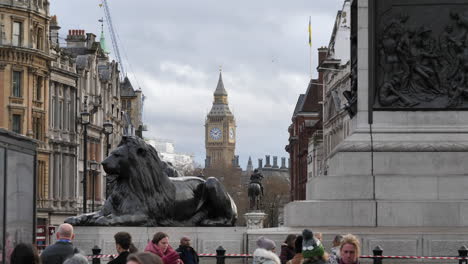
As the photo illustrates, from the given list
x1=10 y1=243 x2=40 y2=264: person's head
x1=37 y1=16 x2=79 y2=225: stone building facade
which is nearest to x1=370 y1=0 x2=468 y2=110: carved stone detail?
x1=10 y1=243 x2=40 y2=264: person's head

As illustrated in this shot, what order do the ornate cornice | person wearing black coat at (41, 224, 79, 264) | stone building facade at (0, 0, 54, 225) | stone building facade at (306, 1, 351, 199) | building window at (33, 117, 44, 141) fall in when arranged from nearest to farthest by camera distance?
1. person wearing black coat at (41, 224, 79, 264)
2. the ornate cornice
3. stone building facade at (0, 0, 54, 225)
4. building window at (33, 117, 44, 141)
5. stone building facade at (306, 1, 351, 199)

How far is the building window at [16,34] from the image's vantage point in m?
81.6

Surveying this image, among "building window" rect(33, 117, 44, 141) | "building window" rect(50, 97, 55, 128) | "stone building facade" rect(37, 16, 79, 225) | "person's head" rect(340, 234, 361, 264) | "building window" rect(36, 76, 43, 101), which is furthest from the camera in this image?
"building window" rect(50, 97, 55, 128)

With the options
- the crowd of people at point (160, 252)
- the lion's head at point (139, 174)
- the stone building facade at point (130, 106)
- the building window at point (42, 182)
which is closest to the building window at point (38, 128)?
the building window at point (42, 182)

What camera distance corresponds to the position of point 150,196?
93.0 feet

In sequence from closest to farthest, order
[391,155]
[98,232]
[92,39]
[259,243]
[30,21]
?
[259,243] → [98,232] → [391,155] → [30,21] → [92,39]

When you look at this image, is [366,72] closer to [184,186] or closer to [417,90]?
[417,90]

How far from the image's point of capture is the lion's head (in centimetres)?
2802

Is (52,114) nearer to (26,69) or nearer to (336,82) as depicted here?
(26,69)

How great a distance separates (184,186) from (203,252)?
1.60 metres

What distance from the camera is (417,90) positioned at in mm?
31359

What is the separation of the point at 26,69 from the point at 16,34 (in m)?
2.24

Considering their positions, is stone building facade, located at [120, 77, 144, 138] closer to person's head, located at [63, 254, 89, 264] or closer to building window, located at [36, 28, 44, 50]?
building window, located at [36, 28, 44, 50]

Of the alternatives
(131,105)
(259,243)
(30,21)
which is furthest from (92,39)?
(259,243)
